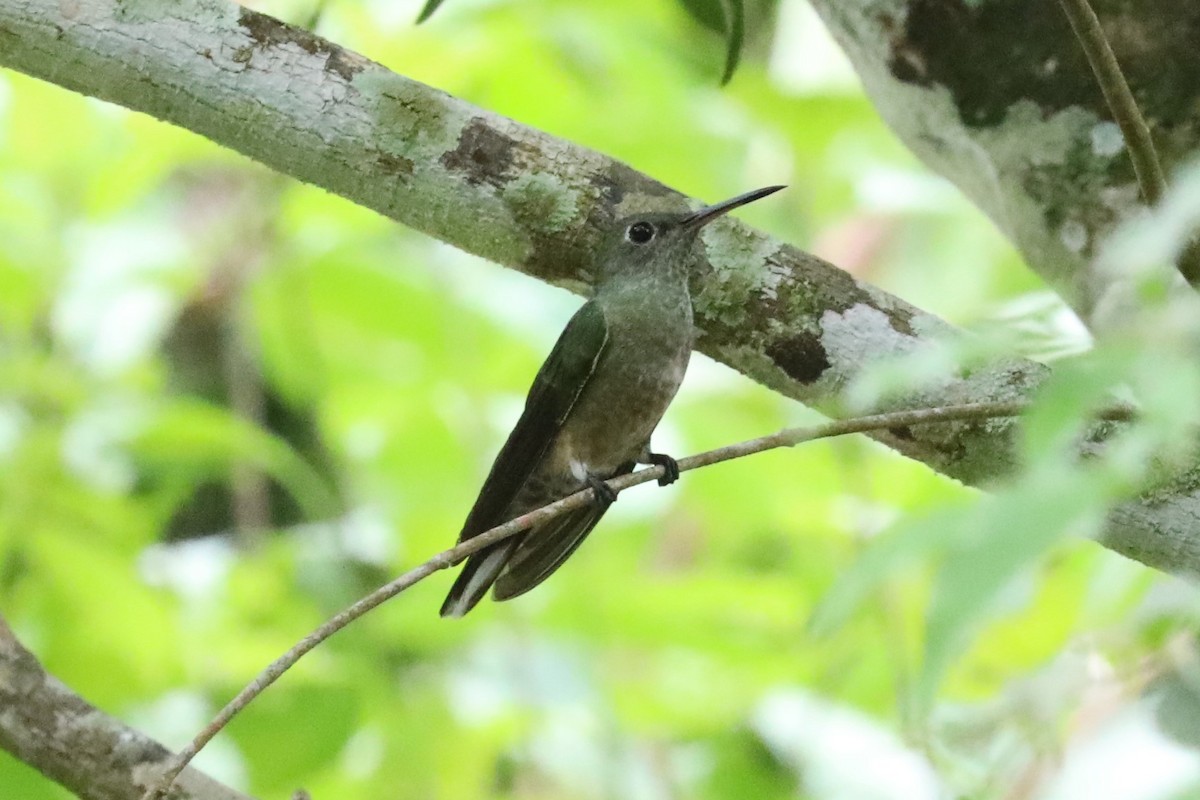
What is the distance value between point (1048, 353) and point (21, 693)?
3.98 feet

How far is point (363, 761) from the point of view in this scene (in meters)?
2.97

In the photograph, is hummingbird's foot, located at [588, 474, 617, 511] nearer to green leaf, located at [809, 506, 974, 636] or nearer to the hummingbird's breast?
the hummingbird's breast

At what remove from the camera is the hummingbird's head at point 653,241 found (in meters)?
1.53

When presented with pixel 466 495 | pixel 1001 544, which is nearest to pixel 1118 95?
pixel 1001 544

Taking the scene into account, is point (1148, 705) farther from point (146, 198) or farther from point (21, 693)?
point (146, 198)

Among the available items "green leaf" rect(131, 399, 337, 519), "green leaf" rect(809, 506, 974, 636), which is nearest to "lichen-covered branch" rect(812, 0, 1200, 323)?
"green leaf" rect(809, 506, 974, 636)

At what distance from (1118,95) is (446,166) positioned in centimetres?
70

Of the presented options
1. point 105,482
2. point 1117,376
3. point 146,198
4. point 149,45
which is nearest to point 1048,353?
point 1117,376

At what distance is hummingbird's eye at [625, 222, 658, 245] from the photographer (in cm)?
157

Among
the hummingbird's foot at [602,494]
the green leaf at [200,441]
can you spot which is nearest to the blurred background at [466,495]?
the green leaf at [200,441]

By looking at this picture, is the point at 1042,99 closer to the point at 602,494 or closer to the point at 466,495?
the point at 602,494

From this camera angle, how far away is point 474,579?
73.9 inches

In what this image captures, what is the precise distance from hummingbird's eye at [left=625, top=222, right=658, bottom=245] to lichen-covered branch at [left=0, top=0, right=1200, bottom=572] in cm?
9

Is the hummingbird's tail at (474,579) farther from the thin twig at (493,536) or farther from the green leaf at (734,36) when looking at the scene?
the green leaf at (734,36)
